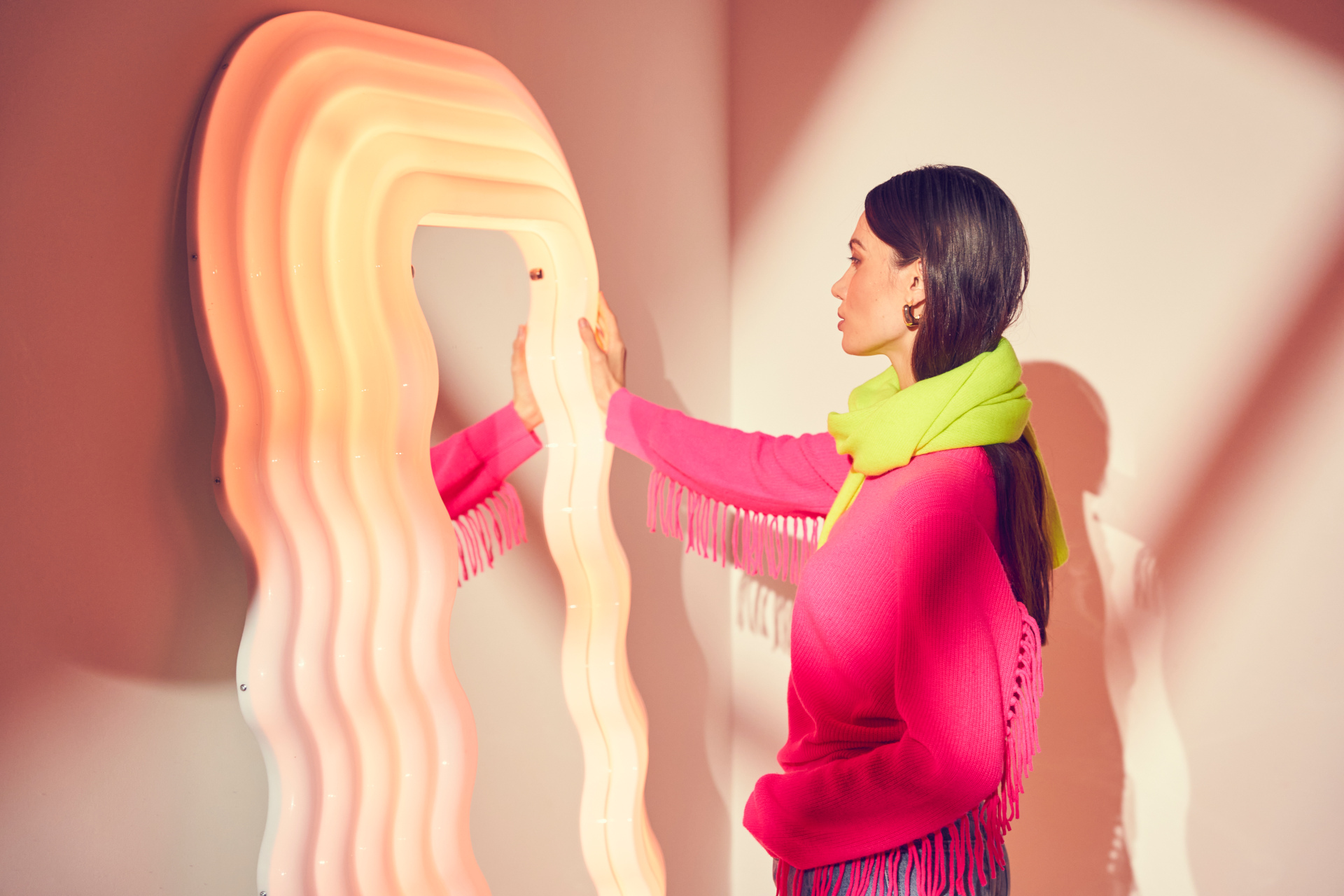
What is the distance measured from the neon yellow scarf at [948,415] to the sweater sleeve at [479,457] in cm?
44

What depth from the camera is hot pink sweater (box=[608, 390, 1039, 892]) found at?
1.04 meters

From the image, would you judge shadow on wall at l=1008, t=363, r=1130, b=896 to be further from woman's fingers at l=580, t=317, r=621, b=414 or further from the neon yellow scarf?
woman's fingers at l=580, t=317, r=621, b=414

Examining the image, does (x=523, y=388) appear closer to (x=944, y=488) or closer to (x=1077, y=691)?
(x=944, y=488)

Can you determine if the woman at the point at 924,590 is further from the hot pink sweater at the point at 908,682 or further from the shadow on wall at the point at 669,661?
the shadow on wall at the point at 669,661

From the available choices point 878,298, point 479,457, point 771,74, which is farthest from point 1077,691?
point 771,74

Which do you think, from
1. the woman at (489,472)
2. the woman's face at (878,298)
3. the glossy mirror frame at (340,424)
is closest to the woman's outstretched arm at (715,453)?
the woman at (489,472)

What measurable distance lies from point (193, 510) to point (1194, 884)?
170cm

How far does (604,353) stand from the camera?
137 cm

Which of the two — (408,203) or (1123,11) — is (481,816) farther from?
(1123,11)

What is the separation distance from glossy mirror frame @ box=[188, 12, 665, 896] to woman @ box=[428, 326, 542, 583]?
16 cm

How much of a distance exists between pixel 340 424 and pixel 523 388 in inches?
14.1

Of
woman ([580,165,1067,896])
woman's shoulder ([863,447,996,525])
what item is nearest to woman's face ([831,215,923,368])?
woman ([580,165,1067,896])

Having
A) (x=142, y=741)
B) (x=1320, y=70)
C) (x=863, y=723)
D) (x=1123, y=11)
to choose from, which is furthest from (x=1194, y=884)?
Answer: (x=142, y=741)

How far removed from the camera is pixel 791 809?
3.76ft
